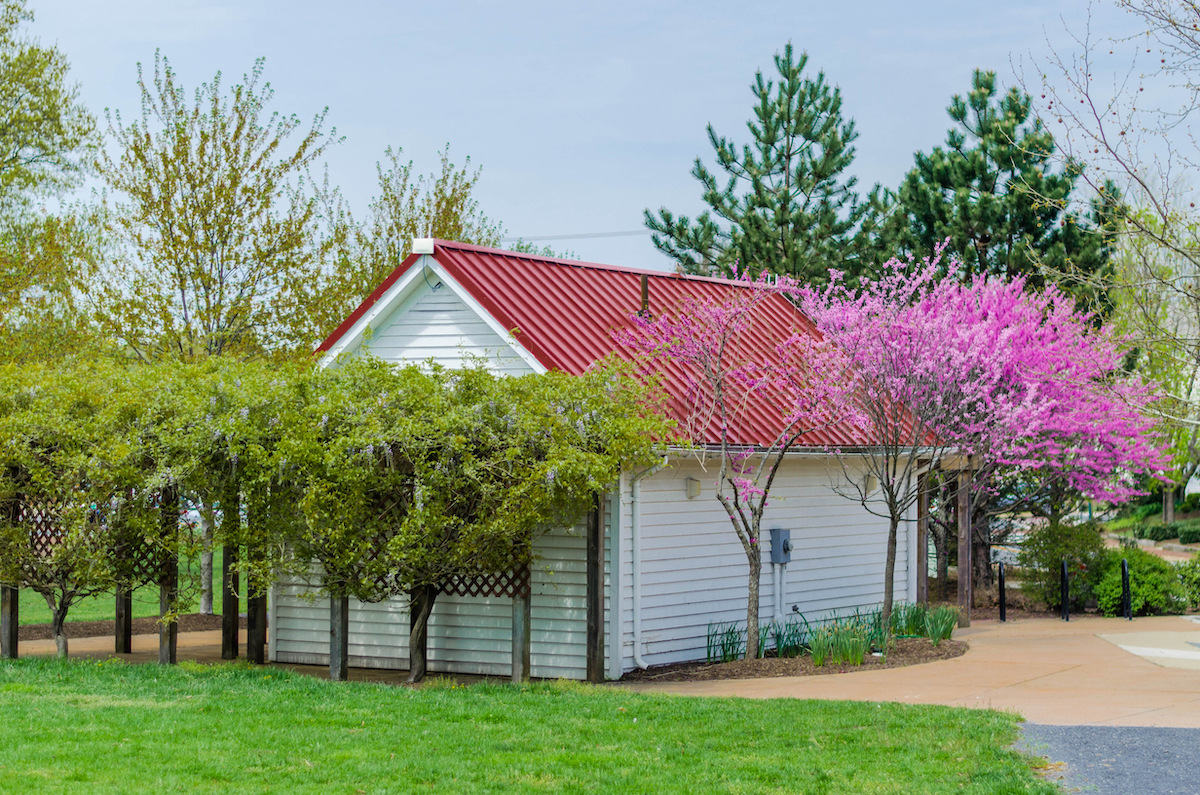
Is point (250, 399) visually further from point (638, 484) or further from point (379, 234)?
point (379, 234)

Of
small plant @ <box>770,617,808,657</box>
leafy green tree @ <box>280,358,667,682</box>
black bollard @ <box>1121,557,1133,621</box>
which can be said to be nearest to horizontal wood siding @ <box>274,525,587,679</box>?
leafy green tree @ <box>280,358,667,682</box>

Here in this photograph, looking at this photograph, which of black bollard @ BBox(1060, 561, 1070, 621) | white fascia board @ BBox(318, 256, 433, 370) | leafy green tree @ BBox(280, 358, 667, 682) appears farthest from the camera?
black bollard @ BBox(1060, 561, 1070, 621)

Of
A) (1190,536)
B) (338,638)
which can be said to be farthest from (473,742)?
(1190,536)

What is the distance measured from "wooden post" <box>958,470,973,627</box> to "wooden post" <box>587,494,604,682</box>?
24.8ft

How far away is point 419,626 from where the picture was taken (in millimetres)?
12242

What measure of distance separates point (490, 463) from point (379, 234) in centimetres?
1409

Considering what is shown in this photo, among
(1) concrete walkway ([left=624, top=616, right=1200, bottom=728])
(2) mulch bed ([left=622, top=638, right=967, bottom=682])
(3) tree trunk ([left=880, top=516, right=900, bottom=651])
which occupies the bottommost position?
(2) mulch bed ([left=622, top=638, right=967, bottom=682])

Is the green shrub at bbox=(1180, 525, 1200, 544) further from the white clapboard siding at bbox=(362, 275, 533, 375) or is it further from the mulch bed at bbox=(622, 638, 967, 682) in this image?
the white clapboard siding at bbox=(362, 275, 533, 375)

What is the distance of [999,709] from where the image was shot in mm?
9672

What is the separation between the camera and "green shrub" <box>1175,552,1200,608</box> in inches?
→ 741

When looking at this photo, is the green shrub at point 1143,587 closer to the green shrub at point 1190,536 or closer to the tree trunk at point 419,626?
the tree trunk at point 419,626

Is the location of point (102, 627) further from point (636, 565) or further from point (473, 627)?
point (636, 565)

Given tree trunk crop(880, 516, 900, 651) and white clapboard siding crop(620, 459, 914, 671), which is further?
tree trunk crop(880, 516, 900, 651)

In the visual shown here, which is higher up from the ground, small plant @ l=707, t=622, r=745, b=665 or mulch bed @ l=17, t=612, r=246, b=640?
small plant @ l=707, t=622, r=745, b=665
